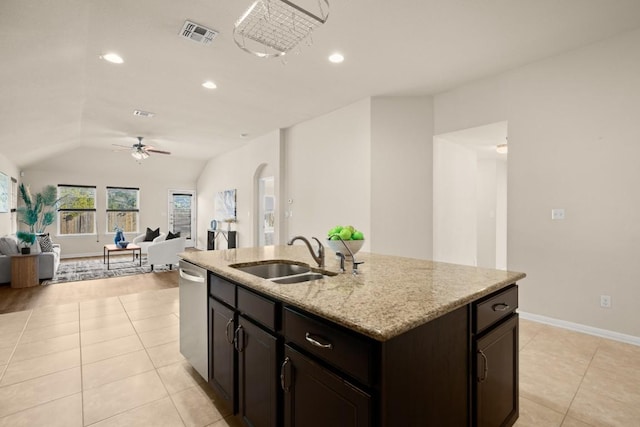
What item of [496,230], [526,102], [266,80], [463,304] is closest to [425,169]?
[526,102]

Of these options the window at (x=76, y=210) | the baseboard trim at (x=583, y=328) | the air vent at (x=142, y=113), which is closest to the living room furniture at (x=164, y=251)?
the air vent at (x=142, y=113)

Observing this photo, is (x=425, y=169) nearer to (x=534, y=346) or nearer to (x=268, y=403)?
(x=534, y=346)

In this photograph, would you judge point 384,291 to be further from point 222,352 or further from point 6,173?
point 6,173

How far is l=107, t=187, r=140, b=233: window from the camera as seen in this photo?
927cm

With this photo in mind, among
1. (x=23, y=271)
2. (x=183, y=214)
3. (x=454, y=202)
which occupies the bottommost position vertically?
(x=23, y=271)

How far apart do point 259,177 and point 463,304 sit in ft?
21.9

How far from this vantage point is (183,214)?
10664 millimetres

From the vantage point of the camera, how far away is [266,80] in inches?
160

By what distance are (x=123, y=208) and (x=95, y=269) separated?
11.0 ft

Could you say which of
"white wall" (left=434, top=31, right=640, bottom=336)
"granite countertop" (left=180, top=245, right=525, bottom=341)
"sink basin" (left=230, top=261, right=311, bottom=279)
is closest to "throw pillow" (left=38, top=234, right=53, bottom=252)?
"granite countertop" (left=180, top=245, right=525, bottom=341)

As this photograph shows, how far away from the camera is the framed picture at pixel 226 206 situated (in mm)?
8232

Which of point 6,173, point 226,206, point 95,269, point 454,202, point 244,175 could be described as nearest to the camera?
point 454,202

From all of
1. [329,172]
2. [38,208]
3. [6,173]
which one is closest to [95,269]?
[6,173]

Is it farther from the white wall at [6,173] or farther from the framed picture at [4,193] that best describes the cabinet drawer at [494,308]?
the white wall at [6,173]
